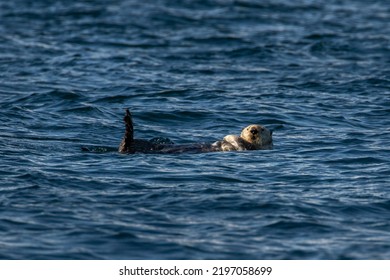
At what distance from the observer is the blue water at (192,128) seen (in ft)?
27.1

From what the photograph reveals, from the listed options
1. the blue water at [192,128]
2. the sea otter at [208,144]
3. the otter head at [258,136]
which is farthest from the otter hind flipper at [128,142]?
the otter head at [258,136]

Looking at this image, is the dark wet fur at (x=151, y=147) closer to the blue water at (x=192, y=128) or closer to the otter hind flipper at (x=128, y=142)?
the otter hind flipper at (x=128, y=142)

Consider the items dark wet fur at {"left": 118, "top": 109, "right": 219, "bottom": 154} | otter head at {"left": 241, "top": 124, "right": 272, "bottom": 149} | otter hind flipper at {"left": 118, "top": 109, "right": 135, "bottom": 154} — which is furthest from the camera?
otter head at {"left": 241, "top": 124, "right": 272, "bottom": 149}

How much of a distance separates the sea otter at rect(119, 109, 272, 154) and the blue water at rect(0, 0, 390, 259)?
178 mm

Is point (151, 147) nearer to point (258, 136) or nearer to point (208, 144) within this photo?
point (208, 144)

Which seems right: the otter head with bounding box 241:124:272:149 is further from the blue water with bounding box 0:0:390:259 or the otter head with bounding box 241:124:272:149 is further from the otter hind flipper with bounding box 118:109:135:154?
the otter hind flipper with bounding box 118:109:135:154

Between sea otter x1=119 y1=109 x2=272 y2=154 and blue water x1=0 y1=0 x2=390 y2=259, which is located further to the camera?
sea otter x1=119 y1=109 x2=272 y2=154

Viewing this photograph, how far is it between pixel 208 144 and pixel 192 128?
1800mm

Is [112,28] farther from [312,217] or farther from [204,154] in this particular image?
[312,217]

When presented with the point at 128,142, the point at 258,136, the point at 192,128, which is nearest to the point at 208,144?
the point at 258,136

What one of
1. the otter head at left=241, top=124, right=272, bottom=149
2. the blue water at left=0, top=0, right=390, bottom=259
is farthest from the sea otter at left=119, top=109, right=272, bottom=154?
the blue water at left=0, top=0, right=390, bottom=259

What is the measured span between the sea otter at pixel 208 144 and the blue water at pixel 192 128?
0.58 feet

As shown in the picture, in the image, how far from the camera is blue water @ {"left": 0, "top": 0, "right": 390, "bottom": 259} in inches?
325

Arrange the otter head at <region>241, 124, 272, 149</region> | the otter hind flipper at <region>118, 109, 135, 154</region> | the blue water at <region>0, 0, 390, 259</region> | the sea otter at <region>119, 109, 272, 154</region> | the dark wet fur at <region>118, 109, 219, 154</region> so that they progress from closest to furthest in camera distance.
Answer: the blue water at <region>0, 0, 390, 259</region>
the otter hind flipper at <region>118, 109, 135, 154</region>
the dark wet fur at <region>118, 109, 219, 154</region>
the sea otter at <region>119, 109, 272, 154</region>
the otter head at <region>241, 124, 272, 149</region>
